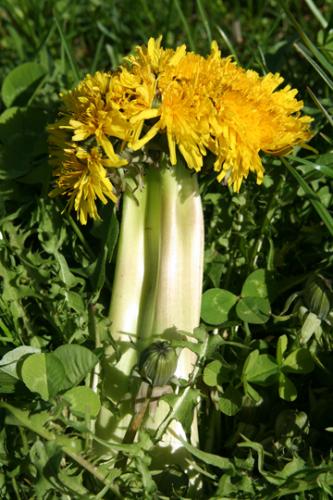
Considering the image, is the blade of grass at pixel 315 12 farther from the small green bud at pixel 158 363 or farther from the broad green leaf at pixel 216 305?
the small green bud at pixel 158 363

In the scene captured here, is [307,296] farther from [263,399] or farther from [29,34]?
[29,34]

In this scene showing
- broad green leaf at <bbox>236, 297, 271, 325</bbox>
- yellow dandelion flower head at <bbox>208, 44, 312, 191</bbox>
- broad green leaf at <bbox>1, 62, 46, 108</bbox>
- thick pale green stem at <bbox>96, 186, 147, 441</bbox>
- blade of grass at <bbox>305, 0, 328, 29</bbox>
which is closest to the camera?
yellow dandelion flower head at <bbox>208, 44, 312, 191</bbox>

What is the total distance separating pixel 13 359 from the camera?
4.36ft

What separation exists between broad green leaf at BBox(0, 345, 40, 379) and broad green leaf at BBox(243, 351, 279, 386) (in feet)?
1.48

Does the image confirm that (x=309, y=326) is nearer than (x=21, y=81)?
Yes

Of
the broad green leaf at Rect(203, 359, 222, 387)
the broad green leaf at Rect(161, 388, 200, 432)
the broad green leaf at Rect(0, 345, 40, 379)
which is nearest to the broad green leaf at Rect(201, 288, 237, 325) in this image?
the broad green leaf at Rect(203, 359, 222, 387)

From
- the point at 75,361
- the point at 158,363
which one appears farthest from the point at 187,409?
the point at 75,361

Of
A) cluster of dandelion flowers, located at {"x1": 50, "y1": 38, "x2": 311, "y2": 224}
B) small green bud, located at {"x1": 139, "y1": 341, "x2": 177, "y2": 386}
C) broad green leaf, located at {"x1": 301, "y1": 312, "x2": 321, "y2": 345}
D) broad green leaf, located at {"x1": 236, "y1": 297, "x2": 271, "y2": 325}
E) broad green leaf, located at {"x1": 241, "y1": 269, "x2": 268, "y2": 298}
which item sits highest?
cluster of dandelion flowers, located at {"x1": 50, "y1": 38, "x2": 311, "y2": 224}

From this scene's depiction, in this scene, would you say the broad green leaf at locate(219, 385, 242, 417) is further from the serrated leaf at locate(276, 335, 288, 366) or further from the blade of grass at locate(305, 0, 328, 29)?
the blade of grass at locate(305, 0, 328, 29)

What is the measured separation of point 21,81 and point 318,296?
109 centimetres

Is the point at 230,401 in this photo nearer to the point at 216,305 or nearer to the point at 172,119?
the point at 216,305

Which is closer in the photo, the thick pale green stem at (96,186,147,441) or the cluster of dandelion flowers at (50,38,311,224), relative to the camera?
the cluster of dandelion flowers at (50,38,311,224)

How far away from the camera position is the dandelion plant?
1.27 meters

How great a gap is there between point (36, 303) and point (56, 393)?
15.0 inches
